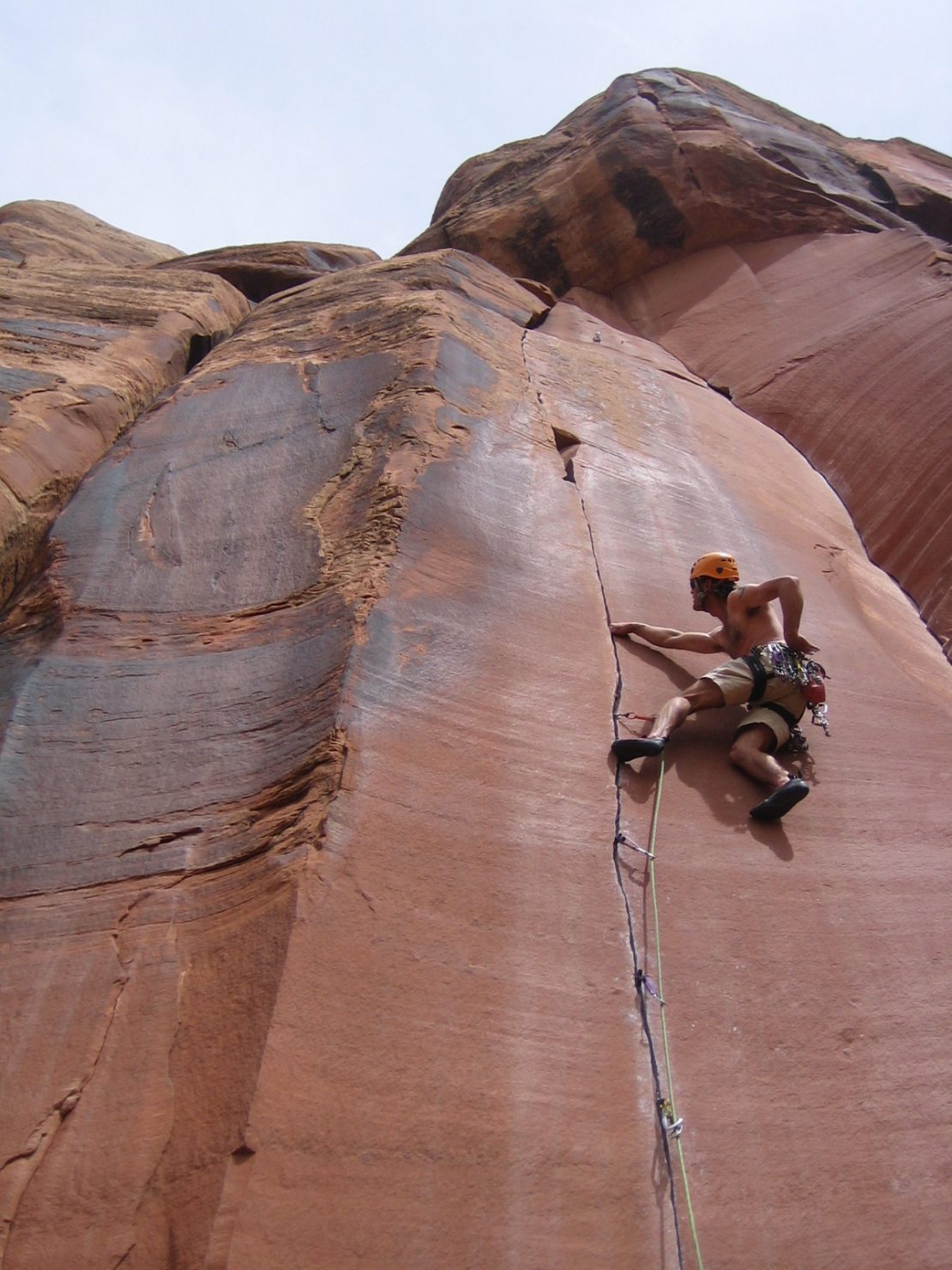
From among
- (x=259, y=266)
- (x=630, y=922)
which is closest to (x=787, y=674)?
(x=630, y=922)

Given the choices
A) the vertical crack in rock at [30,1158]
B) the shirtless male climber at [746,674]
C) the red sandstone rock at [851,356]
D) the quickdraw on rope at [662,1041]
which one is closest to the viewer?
the vertical crack in rock at [30,1158]

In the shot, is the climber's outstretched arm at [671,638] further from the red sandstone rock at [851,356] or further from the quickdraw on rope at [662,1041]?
the red sandstone rock at [851,356]

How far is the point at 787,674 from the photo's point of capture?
3914mm

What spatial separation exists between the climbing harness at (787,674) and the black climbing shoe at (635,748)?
62 centimetres

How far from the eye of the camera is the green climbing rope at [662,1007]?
7.77 feet

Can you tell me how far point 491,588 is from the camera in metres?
4.11

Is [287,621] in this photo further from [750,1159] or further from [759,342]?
[759,342]

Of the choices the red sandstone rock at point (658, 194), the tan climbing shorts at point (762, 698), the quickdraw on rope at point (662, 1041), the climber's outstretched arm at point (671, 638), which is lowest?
the quickdraw on rope at point (662, 1041)

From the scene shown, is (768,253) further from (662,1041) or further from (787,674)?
(662,1041)

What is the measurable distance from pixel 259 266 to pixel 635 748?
9037 millimetres

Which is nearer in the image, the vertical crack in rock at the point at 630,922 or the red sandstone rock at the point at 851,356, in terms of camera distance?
the vertical crack in rock at the point at 630,922

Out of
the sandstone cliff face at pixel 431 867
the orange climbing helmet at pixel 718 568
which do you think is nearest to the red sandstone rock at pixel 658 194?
the sandstone cliff face at pixel 431 867

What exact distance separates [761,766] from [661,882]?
30.5 inches

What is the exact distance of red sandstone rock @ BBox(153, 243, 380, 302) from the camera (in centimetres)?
1077
